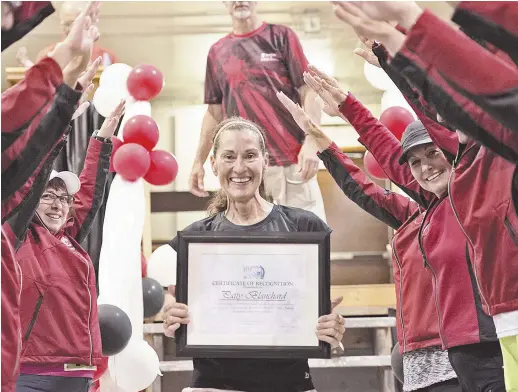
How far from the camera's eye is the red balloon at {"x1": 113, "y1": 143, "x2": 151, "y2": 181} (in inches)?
134

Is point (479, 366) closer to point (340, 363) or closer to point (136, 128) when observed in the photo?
point (340, 363)

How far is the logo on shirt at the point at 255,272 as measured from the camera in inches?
77.5

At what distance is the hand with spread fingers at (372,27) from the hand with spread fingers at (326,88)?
1.05 metres

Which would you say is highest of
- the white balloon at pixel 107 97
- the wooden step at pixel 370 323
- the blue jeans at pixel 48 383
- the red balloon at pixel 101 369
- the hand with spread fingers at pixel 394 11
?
the hand with spread fingers at pixel 394 11

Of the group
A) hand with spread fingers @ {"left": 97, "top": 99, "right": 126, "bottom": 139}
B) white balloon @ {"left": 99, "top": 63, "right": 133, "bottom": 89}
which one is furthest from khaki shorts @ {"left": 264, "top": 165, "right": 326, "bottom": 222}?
white balloon @ {"left": 99, "top": 63, "right": 133, "bottom": 89}

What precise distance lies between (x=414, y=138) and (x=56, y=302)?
135 centimetres

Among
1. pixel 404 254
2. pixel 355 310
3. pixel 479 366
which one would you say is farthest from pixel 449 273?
pixel 355 310

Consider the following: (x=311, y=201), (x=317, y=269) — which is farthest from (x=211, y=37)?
(x=317, y=269)

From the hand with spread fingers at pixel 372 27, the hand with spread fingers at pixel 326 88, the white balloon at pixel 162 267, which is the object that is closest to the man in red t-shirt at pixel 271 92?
the white balloon at pixel 162 267

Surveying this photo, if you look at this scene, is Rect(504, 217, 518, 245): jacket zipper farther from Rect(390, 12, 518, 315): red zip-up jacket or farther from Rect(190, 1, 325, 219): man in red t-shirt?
Rect(190, 1, 325, 219): man in red t-shirt

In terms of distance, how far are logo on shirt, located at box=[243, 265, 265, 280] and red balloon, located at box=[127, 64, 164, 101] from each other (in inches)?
75.6

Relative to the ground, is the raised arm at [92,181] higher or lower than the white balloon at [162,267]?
higher

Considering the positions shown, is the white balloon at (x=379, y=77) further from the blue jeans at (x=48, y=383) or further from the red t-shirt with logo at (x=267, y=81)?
the blue jeans at (x=48, y=383)

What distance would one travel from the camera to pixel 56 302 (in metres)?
2.61
